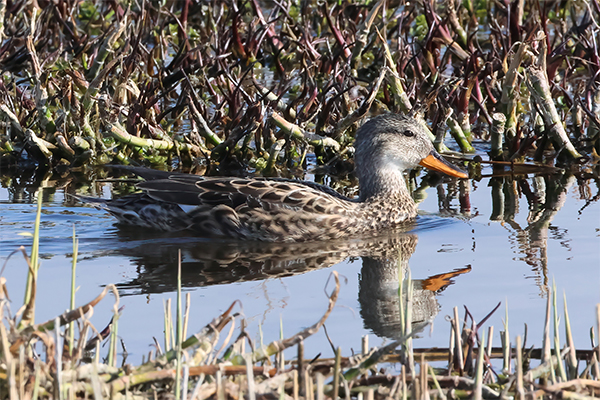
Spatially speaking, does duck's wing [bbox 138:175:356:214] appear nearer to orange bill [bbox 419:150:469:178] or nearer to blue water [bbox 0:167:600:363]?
blue water [bbox 0:167:600:363]

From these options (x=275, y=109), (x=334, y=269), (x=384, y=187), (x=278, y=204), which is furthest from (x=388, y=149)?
(x=334, y=269)

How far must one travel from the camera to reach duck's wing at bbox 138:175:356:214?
6387 mm

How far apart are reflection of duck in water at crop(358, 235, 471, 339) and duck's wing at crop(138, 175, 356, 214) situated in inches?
25.7

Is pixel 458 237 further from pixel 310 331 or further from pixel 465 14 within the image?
pixel 465 14

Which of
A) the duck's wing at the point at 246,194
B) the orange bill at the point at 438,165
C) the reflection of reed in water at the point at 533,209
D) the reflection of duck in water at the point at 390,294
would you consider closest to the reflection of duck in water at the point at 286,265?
the reflection of duck in water at the point at 390,294

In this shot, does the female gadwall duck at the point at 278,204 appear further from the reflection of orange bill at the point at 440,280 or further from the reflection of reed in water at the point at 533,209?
the reflection of orange bill at the point at 440,280

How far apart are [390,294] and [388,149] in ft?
6.70

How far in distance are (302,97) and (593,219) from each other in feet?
8.82

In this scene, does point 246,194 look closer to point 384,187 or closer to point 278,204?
point 278,204

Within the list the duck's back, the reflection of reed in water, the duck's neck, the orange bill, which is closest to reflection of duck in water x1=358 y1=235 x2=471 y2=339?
the reflection of reed in water

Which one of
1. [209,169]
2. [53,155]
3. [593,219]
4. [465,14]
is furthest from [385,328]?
[465,14]

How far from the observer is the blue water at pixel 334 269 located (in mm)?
4457

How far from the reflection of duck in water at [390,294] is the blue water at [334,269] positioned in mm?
18

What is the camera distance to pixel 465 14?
12414mm
